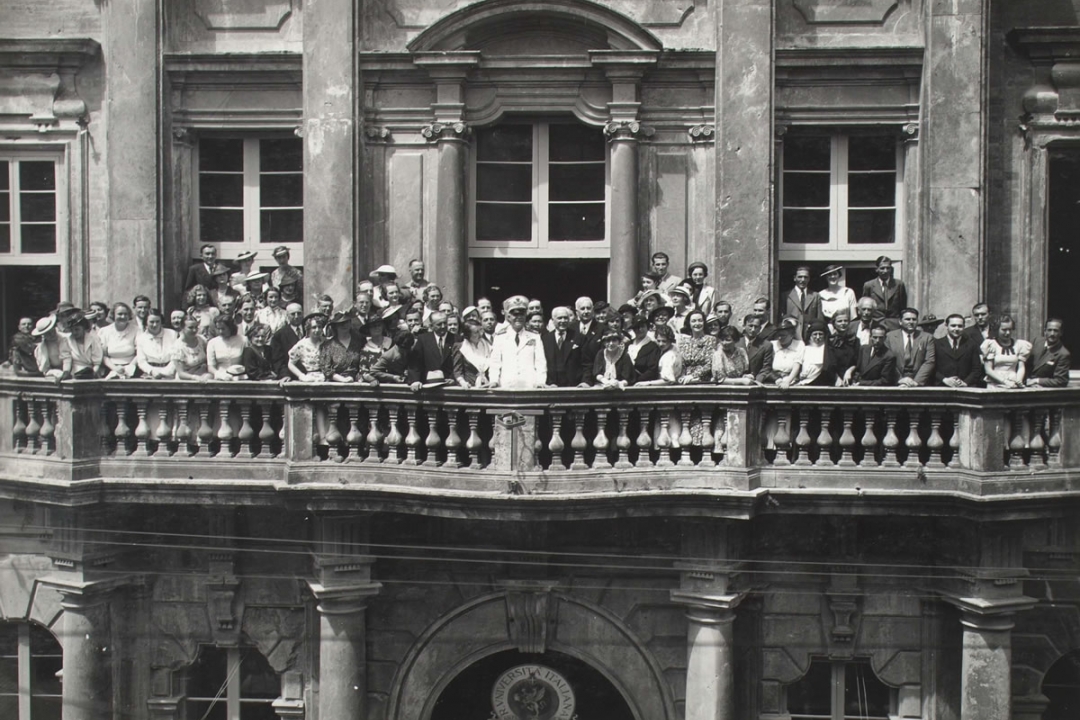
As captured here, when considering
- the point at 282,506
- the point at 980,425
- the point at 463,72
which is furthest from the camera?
the point at 463,72

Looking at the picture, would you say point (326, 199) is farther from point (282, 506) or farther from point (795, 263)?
point (795, 263)

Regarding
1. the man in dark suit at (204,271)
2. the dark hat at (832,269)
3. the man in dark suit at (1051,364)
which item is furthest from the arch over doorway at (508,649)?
the man in dark suit at (1051,364)

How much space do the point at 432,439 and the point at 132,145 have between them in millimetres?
6081

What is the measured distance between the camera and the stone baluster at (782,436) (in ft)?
52.6

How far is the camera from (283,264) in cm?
1845

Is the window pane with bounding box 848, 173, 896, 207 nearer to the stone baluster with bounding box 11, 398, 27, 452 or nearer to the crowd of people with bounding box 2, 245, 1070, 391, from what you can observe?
the crowd of people with bounding box 2, 245, 1070, 391

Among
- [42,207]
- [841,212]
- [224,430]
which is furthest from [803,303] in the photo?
[42,207]

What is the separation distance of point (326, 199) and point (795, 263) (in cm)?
598

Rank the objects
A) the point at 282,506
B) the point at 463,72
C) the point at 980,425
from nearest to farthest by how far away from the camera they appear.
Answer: the point at 980,425 → the point at 282,506 → the point at 463,72

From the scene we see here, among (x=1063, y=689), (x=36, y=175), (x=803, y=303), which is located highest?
(x=36, y=175)

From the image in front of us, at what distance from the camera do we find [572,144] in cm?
1883

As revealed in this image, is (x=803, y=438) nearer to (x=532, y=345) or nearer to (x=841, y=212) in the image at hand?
(x=532, y=345)

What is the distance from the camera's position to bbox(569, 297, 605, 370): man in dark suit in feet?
52.2

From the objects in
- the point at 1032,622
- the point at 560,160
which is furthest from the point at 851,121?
the point at 1032,622
